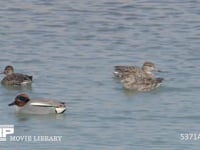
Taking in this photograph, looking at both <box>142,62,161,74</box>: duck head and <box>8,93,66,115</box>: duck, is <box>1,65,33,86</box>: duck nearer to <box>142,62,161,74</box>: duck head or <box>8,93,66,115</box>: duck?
<box>8,93,66,115</box>: duck

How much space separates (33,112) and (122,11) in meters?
10.8

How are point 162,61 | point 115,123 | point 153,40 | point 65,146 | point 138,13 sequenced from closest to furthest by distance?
point 65,146 < point 115,123 < point 162,61 < point 153,40 < point 138,13

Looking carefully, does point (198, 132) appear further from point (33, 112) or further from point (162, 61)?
point (162, 61)

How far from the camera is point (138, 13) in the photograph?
34312mm

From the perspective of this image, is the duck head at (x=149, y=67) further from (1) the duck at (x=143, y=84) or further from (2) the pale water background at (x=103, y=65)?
(1) the duck at (x=143, y=84)

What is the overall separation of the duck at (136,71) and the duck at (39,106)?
2.93 meters

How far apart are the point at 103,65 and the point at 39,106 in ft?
14.6

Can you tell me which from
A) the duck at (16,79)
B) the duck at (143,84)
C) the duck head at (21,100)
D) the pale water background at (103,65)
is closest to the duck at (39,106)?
the duck head at (21,100)

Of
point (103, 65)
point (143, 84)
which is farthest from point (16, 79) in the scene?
Answer: point (103, 65)

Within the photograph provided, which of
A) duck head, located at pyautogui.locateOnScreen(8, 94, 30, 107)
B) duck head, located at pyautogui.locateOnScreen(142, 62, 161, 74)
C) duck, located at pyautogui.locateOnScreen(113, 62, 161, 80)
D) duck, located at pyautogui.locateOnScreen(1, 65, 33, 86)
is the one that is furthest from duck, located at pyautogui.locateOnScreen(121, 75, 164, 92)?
duck head, located at pyautogui.locateOnScreen(8, 94, 30, 107)

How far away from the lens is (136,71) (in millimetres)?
27062

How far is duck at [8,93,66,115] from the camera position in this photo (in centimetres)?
2391

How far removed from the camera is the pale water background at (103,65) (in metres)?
22.7

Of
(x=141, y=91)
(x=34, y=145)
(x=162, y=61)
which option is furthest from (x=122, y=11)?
(x=34, y=145)
